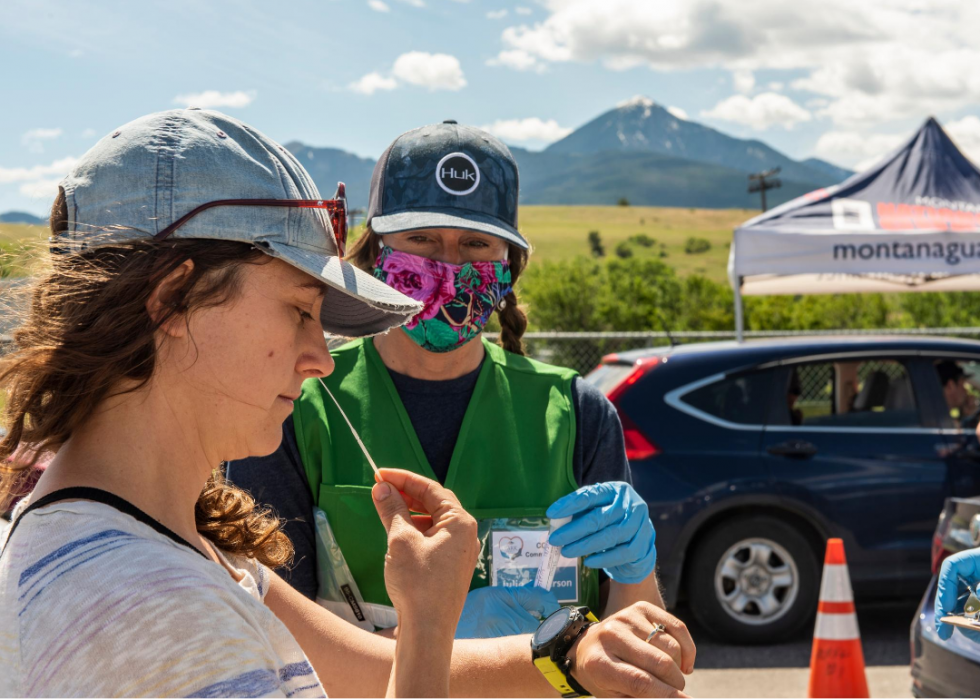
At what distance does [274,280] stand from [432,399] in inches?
38.1

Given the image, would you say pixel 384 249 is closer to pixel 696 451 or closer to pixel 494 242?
pixel 494 242

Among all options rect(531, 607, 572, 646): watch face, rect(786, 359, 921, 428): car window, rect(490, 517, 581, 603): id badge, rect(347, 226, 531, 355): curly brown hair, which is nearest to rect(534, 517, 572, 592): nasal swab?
rect(490, 517, 581, 603): id badge

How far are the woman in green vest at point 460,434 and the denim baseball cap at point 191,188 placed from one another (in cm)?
70

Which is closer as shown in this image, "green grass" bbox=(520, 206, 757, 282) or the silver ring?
the silver ring

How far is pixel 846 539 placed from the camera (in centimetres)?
562

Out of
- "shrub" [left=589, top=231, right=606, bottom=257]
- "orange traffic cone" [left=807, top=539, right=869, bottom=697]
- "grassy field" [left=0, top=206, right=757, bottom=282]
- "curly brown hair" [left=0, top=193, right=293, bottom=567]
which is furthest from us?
"shrub" [left=589, top=231, right=606, bottom=257]

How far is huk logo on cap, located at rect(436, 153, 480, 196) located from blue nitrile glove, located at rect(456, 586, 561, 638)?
3.26ft

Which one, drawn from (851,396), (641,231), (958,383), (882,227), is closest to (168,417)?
(851,396)

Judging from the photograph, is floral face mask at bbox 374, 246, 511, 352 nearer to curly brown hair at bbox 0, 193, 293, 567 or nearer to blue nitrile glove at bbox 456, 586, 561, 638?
blue nitrile glove at bbox 456, 586, 561, 638

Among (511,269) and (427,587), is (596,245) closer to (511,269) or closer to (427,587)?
(511,269)

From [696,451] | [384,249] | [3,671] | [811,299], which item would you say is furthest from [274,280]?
[811,299]

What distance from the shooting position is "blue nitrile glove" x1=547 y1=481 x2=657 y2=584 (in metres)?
1.83

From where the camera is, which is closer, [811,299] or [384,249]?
[384,249]

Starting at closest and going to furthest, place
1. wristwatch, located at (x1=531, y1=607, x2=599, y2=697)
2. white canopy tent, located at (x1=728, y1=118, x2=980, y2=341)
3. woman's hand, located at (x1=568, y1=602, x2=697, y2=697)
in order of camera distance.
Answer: woman's hand, located at (x1=568, y1=602, x2=697, y2=697) < wristwatch, located at (x1=531, y1=607, x2=599, y2=697) < white canopy tent, located at (x1=728, y1=118, x2=980, y2=341)
